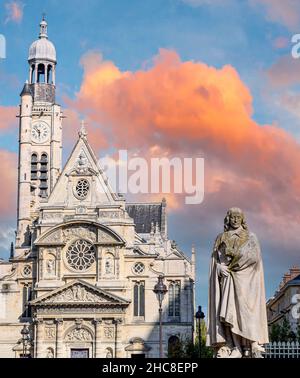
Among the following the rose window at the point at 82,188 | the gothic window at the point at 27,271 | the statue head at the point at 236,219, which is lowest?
the statue head at the point at 236,219

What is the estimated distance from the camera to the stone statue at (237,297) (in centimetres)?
827

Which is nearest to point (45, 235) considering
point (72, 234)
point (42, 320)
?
point (72, 234)

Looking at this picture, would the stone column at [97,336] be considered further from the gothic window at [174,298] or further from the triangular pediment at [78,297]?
the gothic window at [174,298]

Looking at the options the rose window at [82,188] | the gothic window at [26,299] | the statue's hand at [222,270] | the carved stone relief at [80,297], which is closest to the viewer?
the statue's hand at [222,270]

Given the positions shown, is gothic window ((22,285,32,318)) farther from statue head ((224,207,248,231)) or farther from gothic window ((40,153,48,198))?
statue head ((224,207,248,231))

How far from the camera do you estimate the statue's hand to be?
8.45 meters

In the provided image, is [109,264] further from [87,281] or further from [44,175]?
[44,175]

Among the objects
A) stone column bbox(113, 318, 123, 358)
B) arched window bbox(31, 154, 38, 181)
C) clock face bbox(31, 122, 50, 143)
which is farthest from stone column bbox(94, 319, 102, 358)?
clock face bbox(31, 122, 50, 143)

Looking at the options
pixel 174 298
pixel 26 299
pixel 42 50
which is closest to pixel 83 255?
pixel 26 299

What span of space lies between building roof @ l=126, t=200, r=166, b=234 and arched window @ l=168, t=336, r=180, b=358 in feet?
36.6

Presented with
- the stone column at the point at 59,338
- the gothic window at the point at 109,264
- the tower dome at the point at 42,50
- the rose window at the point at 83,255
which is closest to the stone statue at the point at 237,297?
the stone column at the point at 59,338

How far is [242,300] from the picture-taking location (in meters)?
8.34

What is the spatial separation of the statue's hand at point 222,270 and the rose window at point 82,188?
52769 mm
